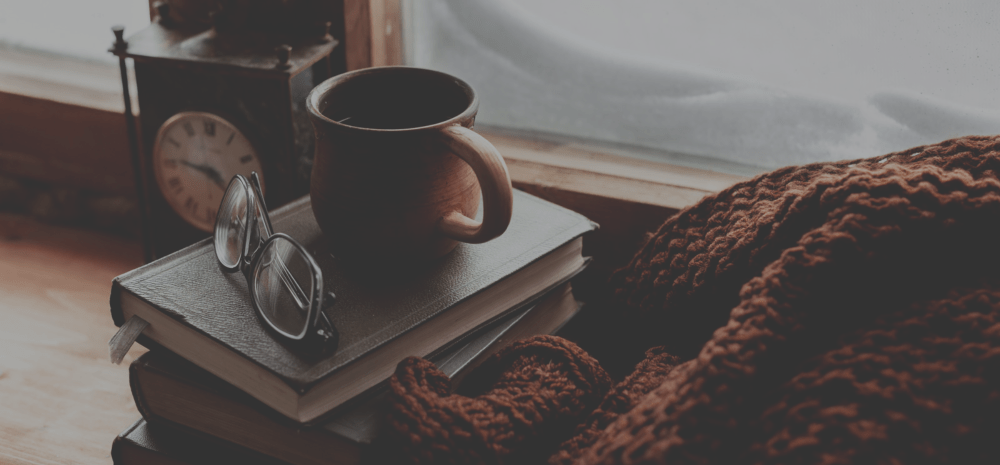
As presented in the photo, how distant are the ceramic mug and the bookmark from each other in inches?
7.5

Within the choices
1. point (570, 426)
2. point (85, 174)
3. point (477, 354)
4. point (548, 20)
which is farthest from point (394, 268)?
point (85, 174)

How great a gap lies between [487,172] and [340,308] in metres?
0.19

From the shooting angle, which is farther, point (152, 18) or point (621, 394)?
point (152, 18)

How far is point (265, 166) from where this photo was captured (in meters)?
0.91

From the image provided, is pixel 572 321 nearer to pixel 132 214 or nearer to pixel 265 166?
pixel 265 166

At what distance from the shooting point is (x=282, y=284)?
0.67m

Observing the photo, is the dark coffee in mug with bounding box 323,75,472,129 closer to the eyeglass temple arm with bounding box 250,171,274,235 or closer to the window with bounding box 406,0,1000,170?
the eyeglass temple arm with bounding box 250,171,274,235

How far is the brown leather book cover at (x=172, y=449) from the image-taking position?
0.67m

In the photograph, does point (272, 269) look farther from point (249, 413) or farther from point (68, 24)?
point (68, 24)

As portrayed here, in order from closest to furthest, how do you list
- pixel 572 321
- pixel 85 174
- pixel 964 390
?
1. pixel 964 390
2. pixel 572 321
3. pixel 85 174

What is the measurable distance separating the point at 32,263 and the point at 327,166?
2.11ft

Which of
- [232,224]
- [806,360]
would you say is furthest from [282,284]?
[806,360]

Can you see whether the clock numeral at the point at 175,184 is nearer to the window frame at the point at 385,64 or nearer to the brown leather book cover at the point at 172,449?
the window frame at the point at 385,64

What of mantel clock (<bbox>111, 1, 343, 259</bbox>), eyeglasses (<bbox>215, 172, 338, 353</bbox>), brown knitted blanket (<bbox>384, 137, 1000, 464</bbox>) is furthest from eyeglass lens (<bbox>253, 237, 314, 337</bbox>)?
mantel clock (<bbox>111, 1, 343, 259</bbox>)
